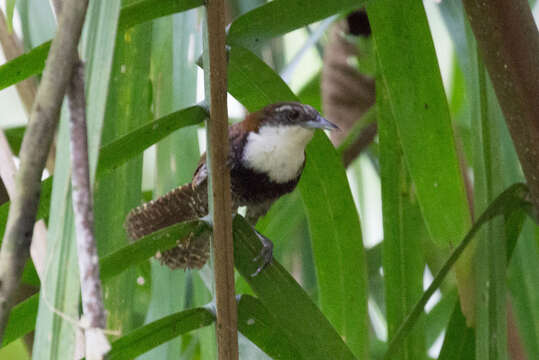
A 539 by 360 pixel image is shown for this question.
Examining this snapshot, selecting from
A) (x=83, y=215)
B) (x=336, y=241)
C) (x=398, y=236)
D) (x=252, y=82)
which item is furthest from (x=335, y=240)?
(x=83, y=215)

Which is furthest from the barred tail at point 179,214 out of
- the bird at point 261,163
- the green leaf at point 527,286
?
the green leaf at point 527,286

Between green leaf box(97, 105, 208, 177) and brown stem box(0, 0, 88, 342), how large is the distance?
14.8 inches

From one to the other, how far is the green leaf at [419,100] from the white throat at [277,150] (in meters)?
0.17

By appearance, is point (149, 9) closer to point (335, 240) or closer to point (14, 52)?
point (335, 240)

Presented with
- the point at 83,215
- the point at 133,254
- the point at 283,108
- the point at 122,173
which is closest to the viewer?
the point at 83,215

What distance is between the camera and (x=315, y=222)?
1.17 metres

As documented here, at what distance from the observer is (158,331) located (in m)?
0.82

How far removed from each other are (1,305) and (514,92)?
29.8 inches

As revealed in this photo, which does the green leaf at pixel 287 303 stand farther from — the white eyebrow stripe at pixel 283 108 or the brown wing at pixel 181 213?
the white eyebrow stripe at pixel 283 108

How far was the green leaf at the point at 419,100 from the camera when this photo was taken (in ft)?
3.71

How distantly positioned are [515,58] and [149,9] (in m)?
0.45

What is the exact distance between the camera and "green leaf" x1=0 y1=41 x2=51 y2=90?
2.76 feet

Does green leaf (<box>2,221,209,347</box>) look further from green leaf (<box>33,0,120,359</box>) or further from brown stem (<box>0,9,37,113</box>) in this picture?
brown stem (<box>0,9,37,113</box>)

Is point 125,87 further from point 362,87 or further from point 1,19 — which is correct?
point 362,87
